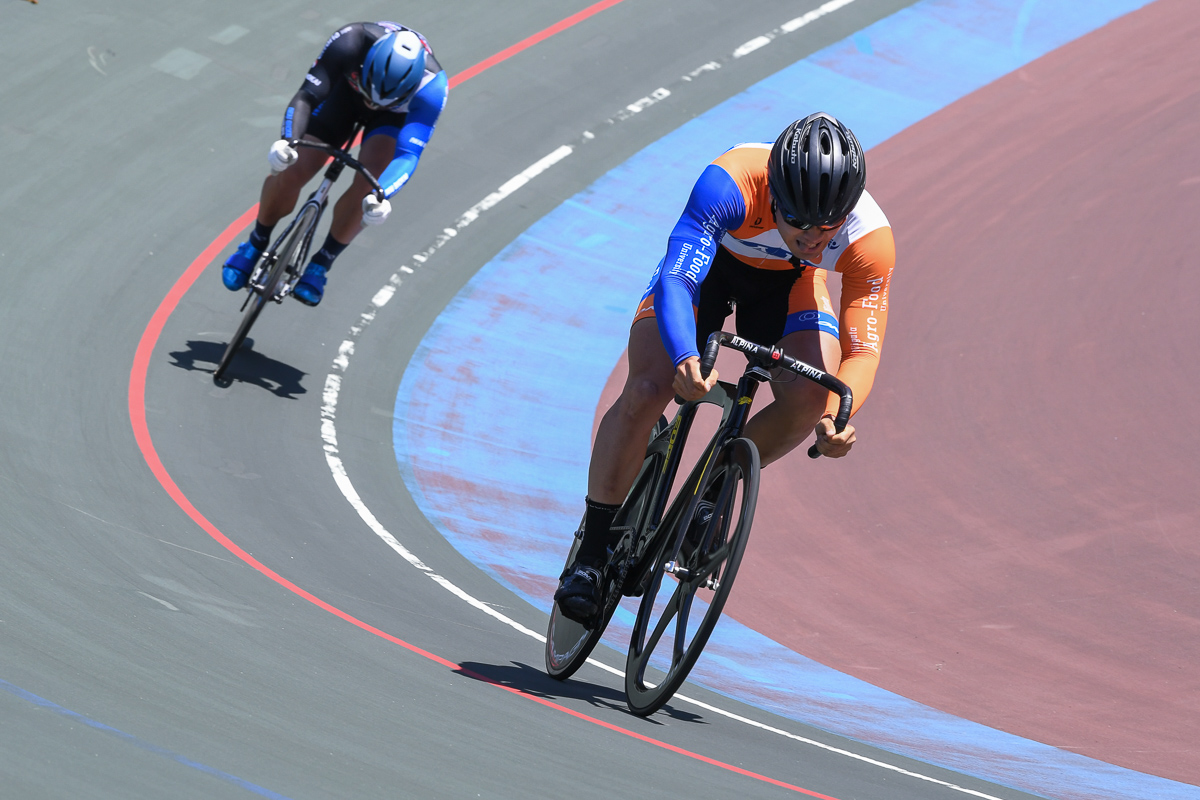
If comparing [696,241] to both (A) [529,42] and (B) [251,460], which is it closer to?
(B) [251,460]

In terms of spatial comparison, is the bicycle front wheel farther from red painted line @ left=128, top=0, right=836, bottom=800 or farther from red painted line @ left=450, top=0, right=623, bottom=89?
red painted line @ left=450, top=0, right=623, bottom=89

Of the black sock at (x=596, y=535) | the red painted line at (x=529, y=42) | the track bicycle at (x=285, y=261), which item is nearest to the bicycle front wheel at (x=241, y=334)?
the track bicycle at (x=285, y=261)

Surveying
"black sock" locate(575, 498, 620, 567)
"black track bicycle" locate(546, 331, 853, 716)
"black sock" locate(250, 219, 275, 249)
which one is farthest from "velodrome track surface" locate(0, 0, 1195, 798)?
"black sock" locate(250, 219, 275, 249)

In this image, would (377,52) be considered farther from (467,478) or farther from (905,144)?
(905,144)

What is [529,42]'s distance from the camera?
496 inches

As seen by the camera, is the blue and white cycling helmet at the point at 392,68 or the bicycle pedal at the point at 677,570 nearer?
the bicycle pedal at the point at 677,570

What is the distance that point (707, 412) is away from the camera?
29.4ft

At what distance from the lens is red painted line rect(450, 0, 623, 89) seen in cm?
1194

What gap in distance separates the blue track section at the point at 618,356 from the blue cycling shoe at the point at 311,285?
2.97ft

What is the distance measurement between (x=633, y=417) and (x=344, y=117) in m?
4.19

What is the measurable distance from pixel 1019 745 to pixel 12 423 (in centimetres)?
492

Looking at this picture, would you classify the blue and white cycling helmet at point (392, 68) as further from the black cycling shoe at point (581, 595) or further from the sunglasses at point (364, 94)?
the black cycling shoe at point (581, 595)

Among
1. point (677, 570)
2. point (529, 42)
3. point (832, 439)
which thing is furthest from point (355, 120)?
point (529, 42)

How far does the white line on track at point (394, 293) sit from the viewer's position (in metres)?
4.94
